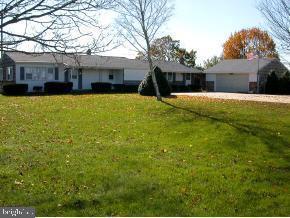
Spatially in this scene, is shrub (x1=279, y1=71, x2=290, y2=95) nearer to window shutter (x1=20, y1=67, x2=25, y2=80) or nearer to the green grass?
window shutter (x1=20, y1=67, x2=25, y2=80)

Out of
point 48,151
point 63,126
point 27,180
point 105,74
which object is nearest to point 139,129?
point 63,126

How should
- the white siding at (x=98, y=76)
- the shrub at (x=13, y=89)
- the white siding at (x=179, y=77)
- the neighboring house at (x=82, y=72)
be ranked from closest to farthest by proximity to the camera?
the shrub at (x=13, y=89), the neighboring house at (x=82, y=72), the white siding at (x=98, y=76), the white siding at (x=179, y=77)

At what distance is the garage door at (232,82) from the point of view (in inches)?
1939

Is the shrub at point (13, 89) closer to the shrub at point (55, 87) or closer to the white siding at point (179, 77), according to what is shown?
the shrub at point (55, 87)

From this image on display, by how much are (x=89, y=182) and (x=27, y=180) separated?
45.8 inches

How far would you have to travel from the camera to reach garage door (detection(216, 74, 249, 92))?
162 ft

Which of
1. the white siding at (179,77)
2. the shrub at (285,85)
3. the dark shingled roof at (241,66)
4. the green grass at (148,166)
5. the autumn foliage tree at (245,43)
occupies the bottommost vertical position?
the green grass at (148,166)

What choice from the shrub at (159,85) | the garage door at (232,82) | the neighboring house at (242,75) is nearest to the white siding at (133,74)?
the neighboring house at (242,75)

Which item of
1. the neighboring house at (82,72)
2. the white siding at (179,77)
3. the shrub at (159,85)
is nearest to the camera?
the shrub at (159,85)

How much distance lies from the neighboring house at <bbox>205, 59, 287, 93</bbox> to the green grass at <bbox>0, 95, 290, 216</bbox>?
1278 inches

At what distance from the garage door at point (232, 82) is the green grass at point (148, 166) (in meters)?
33.3

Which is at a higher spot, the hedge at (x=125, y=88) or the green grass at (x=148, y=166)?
the hedge at (x=125, y=88)

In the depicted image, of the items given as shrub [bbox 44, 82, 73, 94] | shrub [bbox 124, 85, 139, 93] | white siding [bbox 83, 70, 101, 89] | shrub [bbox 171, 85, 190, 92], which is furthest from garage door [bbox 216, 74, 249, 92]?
shrub [bbox 44, 82, 73, 94]

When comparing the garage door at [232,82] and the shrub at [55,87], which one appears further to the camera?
the garage door at [232,82]
